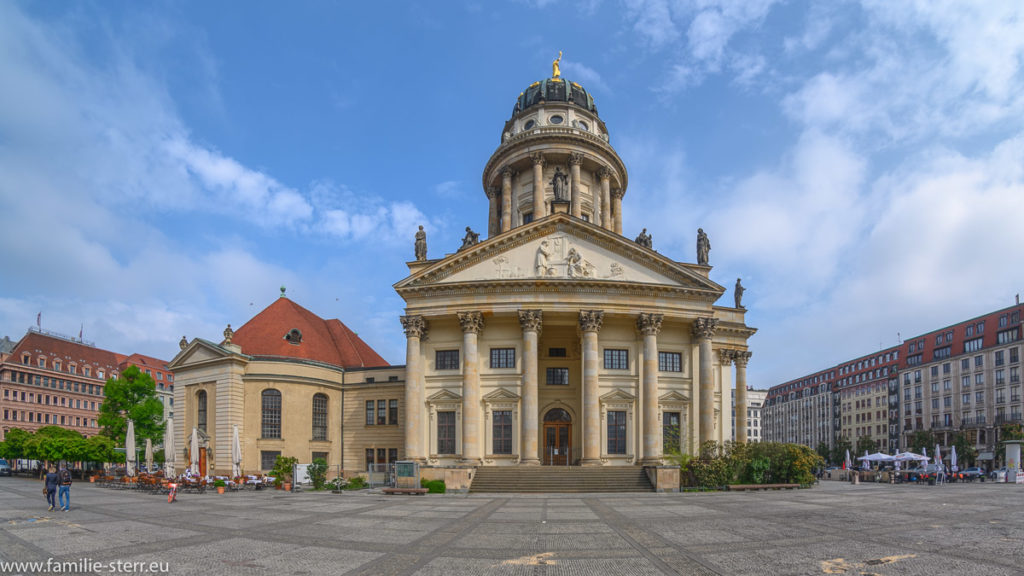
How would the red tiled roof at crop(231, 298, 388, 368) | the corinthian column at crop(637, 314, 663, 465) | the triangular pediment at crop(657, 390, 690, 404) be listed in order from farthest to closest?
the red tiled roof at crop(231, 298, 388, 368), the triangular pediment at crop(657, 390, 690, 404), the corinthian column at crop(637, 314, 663, 465)

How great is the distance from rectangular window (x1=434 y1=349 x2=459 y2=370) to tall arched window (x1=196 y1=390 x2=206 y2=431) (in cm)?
1939

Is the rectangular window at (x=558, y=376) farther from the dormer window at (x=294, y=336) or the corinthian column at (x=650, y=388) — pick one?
the dormer window at (x=294, y=336)

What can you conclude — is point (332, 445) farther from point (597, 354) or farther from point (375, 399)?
point (597, 354)

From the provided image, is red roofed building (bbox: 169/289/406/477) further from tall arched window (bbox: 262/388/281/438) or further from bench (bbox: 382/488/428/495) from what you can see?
bench (bbox: 382/488/428/495)

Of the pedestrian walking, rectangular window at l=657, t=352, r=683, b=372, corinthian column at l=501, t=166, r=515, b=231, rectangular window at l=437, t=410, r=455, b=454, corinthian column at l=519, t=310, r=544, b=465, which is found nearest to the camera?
the pedestrian walking

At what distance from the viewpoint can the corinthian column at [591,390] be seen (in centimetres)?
3856

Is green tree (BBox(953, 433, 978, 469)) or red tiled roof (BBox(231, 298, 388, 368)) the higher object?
red tiled roof (BBox(231, 298, 388, 368))

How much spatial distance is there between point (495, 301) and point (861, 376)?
98.4 metres

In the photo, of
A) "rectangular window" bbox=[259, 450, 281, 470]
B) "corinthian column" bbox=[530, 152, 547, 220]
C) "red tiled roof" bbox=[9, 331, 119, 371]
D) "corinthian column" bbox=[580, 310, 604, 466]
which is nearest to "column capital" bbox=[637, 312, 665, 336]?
"corinthian column" bbox=[580, 310, 604, 466]

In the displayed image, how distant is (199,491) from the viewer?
35906 millimetres

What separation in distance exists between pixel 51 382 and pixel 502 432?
7744 cm

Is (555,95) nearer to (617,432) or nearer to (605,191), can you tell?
(605,191)

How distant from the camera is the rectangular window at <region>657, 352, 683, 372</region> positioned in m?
43.3

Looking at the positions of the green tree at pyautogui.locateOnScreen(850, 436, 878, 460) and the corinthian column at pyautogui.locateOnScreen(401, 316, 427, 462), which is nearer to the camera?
the corinthian column at pyautogui.locateOnScreen(401, 316, 427, 462)
